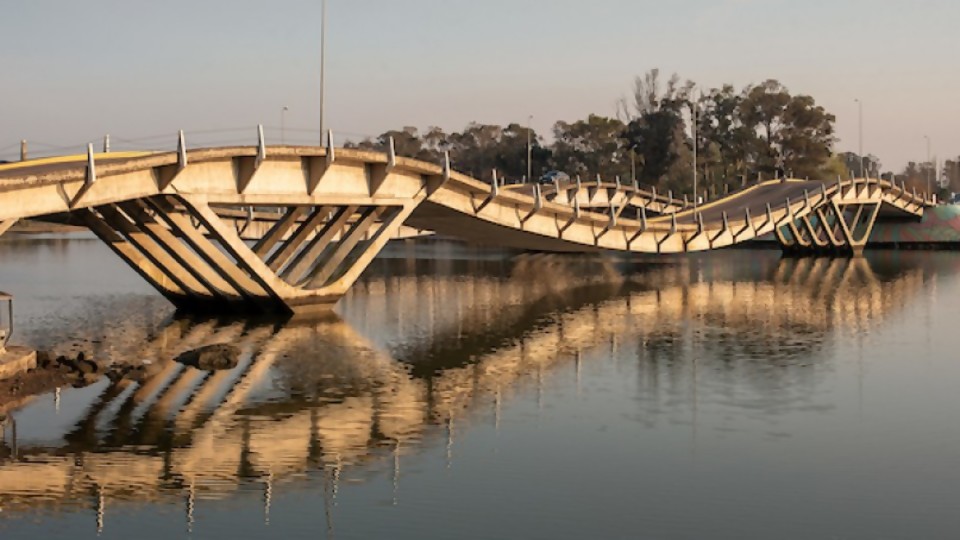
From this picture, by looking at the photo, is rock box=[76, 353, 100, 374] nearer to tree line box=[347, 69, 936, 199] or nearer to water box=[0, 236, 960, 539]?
water box=[0, 236, 960, 539]

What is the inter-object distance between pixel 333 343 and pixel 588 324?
33.2 feet

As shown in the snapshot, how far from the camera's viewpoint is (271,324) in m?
36.5

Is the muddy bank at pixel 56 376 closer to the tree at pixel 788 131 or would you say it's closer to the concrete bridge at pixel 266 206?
the concrete bridge at pixel 266 206

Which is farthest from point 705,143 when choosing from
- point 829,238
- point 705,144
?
point 829,238

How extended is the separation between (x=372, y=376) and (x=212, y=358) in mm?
4141

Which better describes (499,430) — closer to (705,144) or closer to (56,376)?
(56,376)

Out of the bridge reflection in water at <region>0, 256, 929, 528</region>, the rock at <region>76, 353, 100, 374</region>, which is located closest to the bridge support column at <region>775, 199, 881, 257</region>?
the bridge reflection in water at <region>0, 256, 929, 528</region>

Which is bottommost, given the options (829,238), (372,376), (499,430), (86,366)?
(499,430)

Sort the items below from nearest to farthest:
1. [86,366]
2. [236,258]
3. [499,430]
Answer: [499,430]
[86,366]
[236,258]

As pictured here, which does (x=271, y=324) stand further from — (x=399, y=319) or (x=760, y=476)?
(x=760, y=476)

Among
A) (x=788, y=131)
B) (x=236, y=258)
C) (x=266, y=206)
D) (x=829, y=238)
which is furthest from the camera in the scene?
(x=788, y=131)

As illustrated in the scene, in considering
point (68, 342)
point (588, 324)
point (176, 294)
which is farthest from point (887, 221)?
point (68, 342)

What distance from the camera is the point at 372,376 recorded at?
88.5 ft

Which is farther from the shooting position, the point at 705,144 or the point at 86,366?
the point at 705,144
